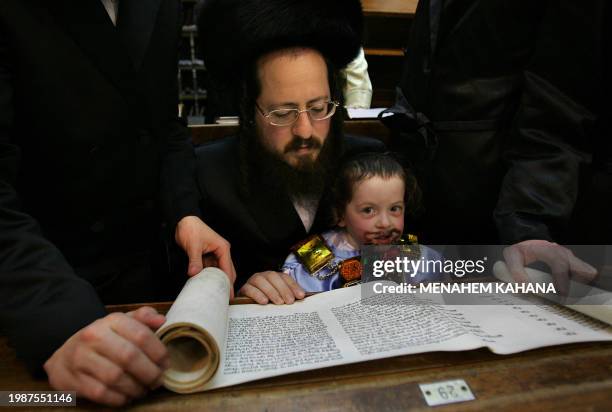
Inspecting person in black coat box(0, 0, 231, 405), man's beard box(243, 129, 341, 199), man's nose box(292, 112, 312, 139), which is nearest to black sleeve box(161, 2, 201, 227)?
person in black coat box(0, 0, 231, 405)

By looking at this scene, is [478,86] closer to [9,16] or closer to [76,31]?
[76,31]

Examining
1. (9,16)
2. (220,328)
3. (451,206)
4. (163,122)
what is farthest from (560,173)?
(9,16)

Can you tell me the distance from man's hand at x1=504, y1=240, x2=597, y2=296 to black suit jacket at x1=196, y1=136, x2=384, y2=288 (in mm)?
790

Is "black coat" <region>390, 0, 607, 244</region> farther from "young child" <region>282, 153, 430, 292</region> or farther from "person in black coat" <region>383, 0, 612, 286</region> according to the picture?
"young child" <region>282, 153, 430, 292</region>

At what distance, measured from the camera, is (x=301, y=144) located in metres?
1.49

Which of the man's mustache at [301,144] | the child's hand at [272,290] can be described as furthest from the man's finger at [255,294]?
the man's mustache at [301,144]

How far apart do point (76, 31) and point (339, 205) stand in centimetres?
106

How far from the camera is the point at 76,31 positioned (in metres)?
0.99

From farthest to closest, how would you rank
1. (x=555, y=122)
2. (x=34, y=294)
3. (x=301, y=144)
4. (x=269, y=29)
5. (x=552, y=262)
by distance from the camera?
(x=301, y=144), (x=269, y=29), (x=555, y=122), (x=552, y=262), (x=34, y=294)

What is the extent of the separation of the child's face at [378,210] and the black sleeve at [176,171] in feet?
2.03

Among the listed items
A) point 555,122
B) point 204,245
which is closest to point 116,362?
point 204,245

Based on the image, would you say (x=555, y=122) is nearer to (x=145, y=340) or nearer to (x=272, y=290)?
(x=272, y=290)

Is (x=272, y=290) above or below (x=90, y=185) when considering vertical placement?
below

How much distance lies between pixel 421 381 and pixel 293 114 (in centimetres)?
103
